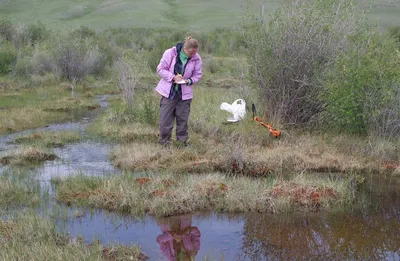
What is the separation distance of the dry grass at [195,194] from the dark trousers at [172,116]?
74.1 inches

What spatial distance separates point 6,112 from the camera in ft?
43.5

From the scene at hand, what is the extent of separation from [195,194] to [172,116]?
2677mm

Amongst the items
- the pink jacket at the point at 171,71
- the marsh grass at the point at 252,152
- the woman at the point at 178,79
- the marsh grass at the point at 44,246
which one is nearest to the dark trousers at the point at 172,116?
the woman at the point at 178,79

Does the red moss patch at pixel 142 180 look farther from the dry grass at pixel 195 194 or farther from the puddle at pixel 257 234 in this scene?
the puddle at pixel 257 234

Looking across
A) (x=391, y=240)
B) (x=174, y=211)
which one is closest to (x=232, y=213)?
(x=174, y=211)

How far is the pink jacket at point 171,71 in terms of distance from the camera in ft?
28.7

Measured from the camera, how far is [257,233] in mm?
6109

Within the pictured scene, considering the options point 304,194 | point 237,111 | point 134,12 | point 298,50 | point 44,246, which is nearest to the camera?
point 44,246

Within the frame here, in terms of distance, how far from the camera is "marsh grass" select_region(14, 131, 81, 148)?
1022 centimetres

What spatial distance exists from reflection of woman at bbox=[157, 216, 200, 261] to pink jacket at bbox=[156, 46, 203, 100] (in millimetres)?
3033

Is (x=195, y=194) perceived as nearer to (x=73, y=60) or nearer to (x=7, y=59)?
(x=73, y=60)

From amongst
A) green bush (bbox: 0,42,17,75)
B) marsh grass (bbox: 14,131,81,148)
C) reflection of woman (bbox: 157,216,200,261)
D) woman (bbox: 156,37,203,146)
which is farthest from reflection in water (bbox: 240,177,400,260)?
green bush (bbox: 0,42,17,75)

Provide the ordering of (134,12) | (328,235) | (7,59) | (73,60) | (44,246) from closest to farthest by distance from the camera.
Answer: (44,246)
(328,235)
(73,60)
(7,59)
(134,12)

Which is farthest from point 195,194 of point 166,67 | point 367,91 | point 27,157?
point 367,91
